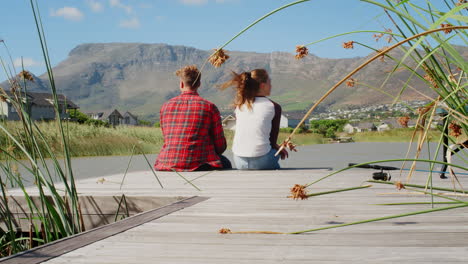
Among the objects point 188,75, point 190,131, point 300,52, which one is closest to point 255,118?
point 190,131

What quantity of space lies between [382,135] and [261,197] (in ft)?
113

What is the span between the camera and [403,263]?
125 cm

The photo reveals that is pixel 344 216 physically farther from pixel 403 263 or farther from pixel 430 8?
pixel 430 8

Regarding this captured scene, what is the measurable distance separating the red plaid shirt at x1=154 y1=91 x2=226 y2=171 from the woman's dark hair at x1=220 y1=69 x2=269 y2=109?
29cm

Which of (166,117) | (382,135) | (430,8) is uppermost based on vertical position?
(430,8)

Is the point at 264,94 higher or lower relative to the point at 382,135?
higher

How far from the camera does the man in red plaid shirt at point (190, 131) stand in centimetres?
478

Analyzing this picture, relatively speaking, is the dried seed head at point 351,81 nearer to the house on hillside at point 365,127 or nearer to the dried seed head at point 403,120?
the dried seed head at point 403,120

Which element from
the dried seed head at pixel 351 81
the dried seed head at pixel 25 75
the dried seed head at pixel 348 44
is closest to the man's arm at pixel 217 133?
the dried seed head at pixel 25 75

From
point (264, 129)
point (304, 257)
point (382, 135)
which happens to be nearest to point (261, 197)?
point (304, 257)

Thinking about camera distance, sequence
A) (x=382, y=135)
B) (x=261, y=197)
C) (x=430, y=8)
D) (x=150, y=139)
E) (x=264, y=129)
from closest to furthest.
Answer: (x=430, y=8)
(x=261, y=197)
(x=264, y=129)
(x=150, y=139)
(x=382, y=135)

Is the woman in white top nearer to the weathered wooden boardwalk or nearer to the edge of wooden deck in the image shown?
the weathered wooden boardwalk

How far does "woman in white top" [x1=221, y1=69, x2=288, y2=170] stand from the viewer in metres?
4.75

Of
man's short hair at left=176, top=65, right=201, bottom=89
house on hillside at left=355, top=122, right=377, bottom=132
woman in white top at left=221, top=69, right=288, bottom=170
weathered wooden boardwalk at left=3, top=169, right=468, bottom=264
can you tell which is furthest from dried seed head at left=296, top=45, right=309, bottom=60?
house on hillside at left=355, top=122, right=377, bottom=132
